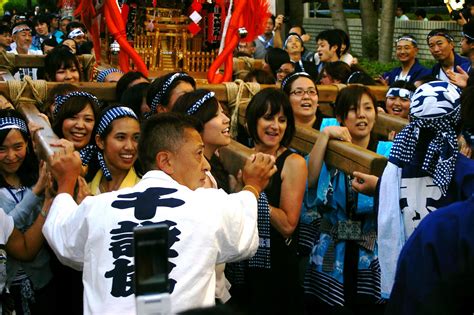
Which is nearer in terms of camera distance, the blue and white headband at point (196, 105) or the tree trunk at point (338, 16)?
the blue and white headband at point (196, 105)

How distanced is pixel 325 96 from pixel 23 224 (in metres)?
2.96

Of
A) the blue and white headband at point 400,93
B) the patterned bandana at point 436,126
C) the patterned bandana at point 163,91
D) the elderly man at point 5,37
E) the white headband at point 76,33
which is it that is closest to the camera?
the patterned bandana at point 436,126

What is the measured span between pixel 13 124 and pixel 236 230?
1738 mm

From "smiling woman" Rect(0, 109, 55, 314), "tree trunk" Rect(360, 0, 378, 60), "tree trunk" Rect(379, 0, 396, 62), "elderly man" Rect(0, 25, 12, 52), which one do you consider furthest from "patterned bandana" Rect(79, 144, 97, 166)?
"tree trunk" Rect(360, 0, 378, 60)

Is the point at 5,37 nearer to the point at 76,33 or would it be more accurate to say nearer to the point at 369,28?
the point at 76,33

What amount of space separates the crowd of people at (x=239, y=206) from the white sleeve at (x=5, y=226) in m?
0.01

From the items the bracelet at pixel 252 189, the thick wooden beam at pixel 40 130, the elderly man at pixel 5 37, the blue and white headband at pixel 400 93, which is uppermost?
the elderly man at pixel 5 37

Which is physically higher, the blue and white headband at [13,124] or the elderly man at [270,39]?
the elderly man at [270,39]

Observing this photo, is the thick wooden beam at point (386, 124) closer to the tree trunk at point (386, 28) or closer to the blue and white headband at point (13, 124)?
the blue and white headband at point (13, 124)

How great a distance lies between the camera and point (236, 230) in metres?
3.52

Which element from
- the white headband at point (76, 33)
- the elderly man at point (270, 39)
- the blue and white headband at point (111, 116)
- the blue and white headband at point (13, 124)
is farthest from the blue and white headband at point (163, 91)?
the elderly man at point (270, 39)

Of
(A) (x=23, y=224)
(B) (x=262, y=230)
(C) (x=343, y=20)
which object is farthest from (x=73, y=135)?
(C) (x=343, y=20)

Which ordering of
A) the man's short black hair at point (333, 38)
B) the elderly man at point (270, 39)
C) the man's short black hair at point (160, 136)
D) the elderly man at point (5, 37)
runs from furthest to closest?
1. the elderly man at point (270, 39)
2. the elderly man at point (5, 37)
3. the man's short black hair at point (333, 38)
4. the man's short black hair at point (160, 136)

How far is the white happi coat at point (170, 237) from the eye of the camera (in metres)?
3.31
